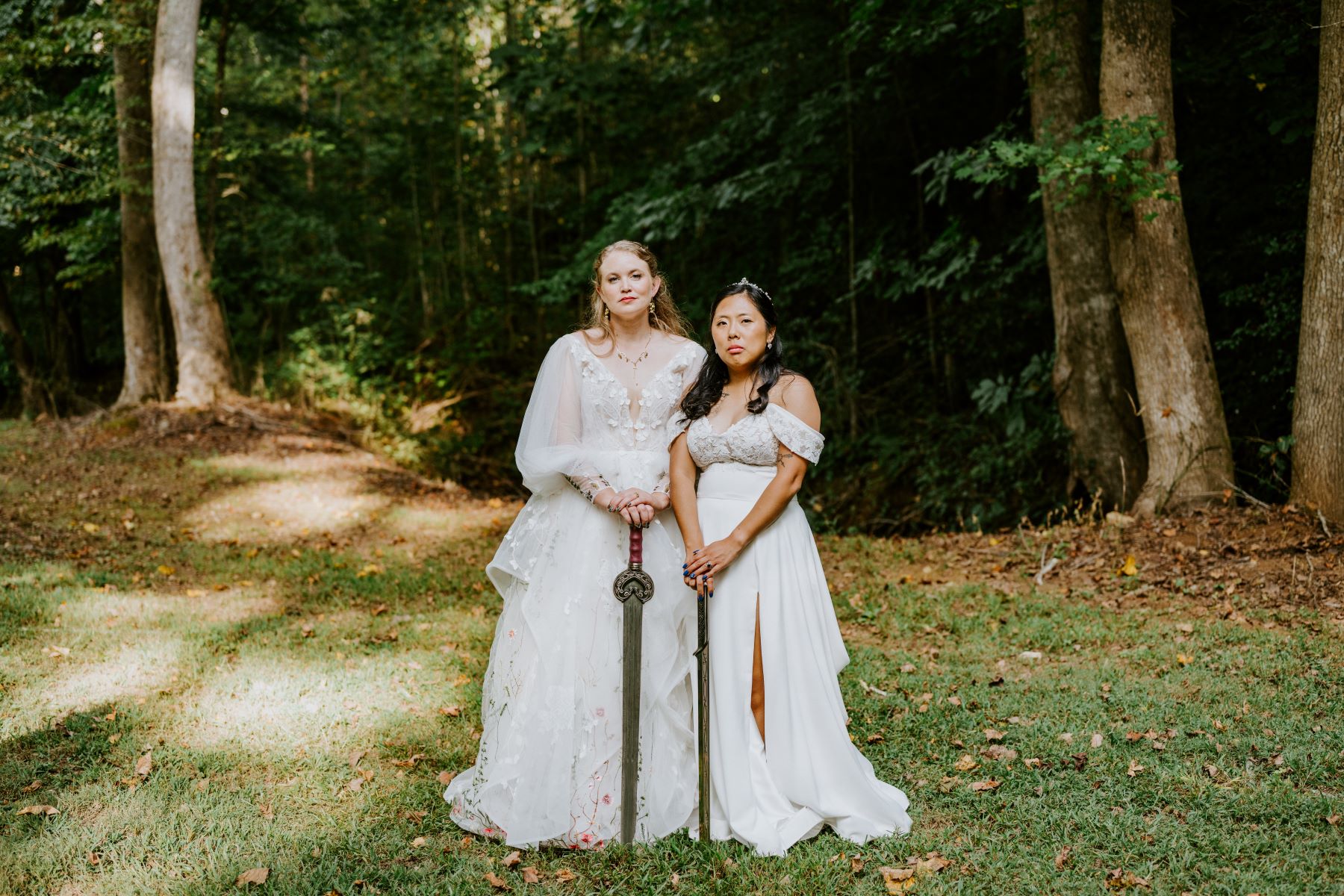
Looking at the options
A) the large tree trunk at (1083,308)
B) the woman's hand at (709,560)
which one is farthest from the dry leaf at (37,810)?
the large tree trunk at (1083,308)

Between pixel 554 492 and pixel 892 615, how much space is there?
11.2 ft

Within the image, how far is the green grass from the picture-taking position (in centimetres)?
341

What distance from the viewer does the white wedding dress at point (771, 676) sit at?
3.61 meters

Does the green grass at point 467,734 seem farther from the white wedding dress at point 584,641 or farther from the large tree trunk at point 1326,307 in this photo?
the large tree trunk at point 1326,307

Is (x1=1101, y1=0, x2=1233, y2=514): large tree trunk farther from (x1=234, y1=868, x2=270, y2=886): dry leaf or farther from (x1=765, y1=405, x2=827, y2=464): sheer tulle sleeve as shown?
(x1=234, y1=868, x2=270, y2=886): dry leaf

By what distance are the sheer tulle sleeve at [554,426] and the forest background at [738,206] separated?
4.15m

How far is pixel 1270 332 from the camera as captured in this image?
7.80 meters

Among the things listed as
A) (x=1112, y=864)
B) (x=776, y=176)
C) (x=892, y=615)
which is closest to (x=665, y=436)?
(x=1112, y=864)

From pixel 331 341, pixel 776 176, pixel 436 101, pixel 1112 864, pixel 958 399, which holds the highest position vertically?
pixel 436 101

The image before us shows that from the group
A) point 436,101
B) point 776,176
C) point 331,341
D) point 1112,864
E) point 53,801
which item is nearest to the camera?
point 1112,864

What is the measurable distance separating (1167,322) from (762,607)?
505cm

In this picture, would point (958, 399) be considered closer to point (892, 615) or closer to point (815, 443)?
point (892, 615)

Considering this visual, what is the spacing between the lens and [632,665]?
3.48 meters

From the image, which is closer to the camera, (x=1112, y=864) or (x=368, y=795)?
(x=1112, y=864)
